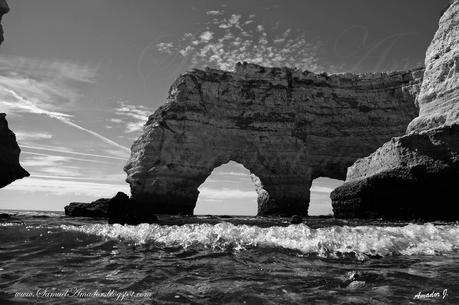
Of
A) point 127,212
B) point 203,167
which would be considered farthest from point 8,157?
point 127,212

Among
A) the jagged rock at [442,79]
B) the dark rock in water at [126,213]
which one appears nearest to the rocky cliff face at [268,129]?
the jagged rock at [442,79]

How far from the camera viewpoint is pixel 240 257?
7664mm

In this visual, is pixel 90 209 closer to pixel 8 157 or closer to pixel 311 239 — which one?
pixel 8 157

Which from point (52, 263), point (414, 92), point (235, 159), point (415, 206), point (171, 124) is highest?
point (414, 92)

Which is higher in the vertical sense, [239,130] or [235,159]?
[239,130]

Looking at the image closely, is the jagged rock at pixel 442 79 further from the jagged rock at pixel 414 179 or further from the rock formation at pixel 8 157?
the rock formation at pixel 8 157

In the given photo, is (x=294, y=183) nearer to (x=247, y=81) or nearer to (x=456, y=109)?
(x=247, y=81)

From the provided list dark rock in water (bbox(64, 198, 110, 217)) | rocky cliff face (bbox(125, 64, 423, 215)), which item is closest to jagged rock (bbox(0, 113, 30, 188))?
dark rock in water (bbox(64, 198, 110, 217))

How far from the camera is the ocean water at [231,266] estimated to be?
15.4ft

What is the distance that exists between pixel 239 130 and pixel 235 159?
436 cm

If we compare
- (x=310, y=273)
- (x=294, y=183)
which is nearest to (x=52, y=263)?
(x=310, y=273)

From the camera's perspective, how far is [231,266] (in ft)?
22.1

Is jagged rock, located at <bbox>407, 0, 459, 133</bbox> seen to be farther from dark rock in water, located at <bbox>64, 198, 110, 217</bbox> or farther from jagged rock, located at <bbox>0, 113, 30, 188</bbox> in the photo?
jagged rock, located at <bbox>0, 113, 30, 188</bbox>

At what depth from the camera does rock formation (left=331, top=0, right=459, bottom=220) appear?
69.5 ft
